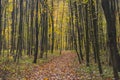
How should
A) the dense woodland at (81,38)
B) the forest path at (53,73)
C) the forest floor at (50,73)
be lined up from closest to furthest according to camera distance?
1. the dense woodland at (81,38)
2. the forest floor at (50,73)
3. the forest path at (53,73)

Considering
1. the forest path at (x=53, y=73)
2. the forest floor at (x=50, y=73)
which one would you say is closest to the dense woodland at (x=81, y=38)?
the forest floor at (x=50, y=73)

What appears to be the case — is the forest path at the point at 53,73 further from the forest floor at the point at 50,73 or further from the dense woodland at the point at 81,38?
the dense woodland at the point at 81,38

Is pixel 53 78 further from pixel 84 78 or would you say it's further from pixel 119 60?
pixel 119 60

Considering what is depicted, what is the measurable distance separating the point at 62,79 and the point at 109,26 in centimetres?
519

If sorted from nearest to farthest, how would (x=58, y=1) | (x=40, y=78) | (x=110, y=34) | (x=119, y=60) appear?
(x=110, y=34)
(x=40, y=78)
(x=119, y=60)
(x=58, y=1)

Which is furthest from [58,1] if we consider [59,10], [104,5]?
[104,5]

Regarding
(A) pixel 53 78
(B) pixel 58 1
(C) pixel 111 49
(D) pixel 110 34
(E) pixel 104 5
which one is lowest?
(A) pixel 53 78

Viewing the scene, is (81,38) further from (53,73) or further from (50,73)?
(50,73)

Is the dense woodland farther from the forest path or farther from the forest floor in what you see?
the forest path

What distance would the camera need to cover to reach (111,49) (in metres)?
9.80

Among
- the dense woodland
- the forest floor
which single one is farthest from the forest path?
the dense woodland

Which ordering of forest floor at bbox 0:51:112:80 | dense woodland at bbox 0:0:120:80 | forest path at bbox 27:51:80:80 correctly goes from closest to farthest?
dense woodland at bbox 0:0:120:80, forest floor at bbox 0:51:112:80, forest path at bbox 27:51:80:80

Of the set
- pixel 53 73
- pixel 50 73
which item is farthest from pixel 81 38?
pixel 50 73

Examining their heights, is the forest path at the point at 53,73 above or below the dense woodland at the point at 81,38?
below
